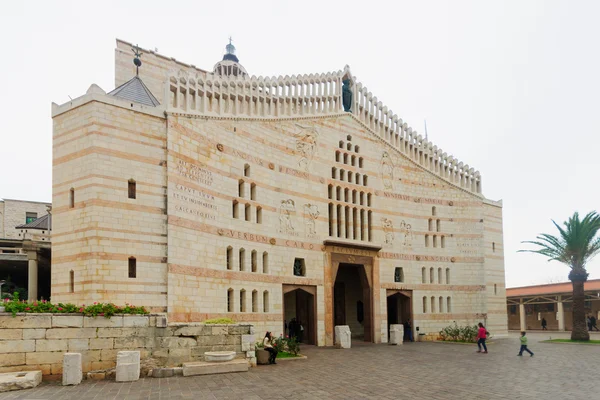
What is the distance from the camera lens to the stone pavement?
1448 centimetres

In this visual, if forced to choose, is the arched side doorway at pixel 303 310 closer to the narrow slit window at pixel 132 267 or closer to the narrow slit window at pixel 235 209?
the narrow slit window at pixel 235 209

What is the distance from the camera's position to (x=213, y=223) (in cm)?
2561

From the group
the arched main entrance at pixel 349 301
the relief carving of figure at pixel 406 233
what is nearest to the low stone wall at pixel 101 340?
the arched main entrance at pixel 349 301

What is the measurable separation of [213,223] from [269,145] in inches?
253

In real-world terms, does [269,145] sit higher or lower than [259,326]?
higher

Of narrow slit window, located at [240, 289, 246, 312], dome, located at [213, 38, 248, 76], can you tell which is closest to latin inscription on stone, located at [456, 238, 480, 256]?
narrow slit window, located at [240, 289, 246, 312]

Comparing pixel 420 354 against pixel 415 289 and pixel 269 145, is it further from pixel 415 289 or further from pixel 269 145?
pixel 269 145

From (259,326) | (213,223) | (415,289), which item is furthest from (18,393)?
(415,289)

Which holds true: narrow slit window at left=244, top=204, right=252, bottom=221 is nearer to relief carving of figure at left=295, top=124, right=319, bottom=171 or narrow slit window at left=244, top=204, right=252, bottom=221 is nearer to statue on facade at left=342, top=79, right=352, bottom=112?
relief carving of figure at left=295, top=124, right=319, bottom=171

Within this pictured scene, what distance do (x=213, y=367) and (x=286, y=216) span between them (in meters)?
13.0

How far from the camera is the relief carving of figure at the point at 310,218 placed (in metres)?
31.4

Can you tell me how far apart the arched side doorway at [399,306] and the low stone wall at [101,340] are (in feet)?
62.3

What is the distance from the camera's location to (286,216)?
99.2 feet

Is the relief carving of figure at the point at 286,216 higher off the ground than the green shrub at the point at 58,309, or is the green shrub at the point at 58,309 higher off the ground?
the relief carving of figure at the point at 286,216
